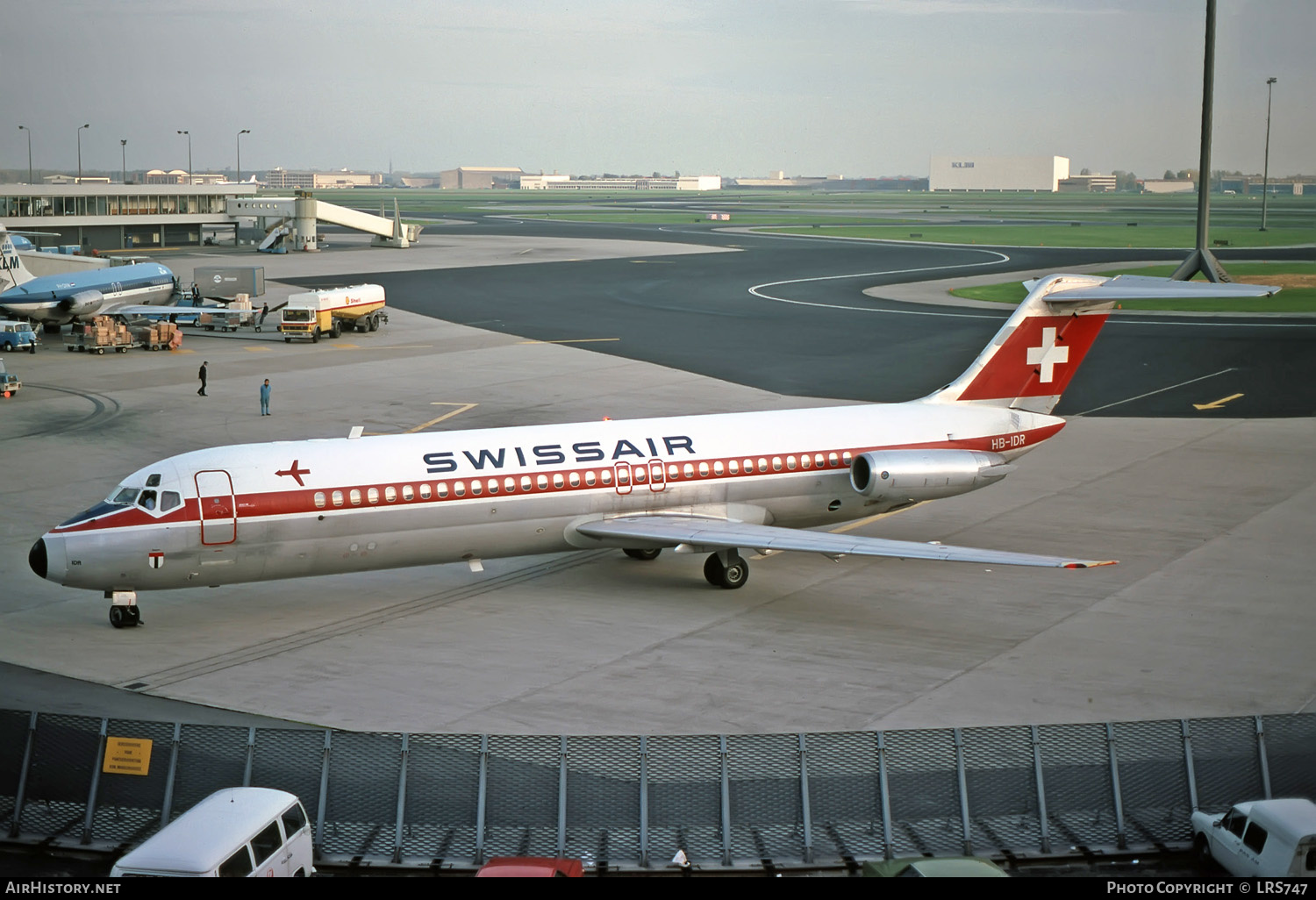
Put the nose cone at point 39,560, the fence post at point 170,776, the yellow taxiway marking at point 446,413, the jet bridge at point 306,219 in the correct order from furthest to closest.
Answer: the jet bridge at point 306,219
the yellow taxiway marking at point 446,413
the nose cone at point 39,560
the fence post at point 170,776

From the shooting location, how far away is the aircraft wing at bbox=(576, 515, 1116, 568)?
2366 centimetres

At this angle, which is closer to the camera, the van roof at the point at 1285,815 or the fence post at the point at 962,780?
the van roof at the point at 1285,815

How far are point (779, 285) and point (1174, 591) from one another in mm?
65413

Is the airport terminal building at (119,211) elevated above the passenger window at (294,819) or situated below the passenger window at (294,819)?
above

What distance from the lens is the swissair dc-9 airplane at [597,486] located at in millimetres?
23484

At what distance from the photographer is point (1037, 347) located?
99.8 feet

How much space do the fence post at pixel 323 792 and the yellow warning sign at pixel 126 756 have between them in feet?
7.03

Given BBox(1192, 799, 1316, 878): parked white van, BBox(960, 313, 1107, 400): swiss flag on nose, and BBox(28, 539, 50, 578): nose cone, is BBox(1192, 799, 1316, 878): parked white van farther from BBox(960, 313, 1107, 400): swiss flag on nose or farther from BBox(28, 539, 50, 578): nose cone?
BBox(28, 539, 50, 578): nose cone

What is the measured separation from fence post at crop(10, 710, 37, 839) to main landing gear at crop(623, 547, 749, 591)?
13.9 m

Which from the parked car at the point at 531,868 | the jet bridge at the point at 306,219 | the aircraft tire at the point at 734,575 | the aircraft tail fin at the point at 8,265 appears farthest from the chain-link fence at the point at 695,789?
the jet bridge at the point at 306,219

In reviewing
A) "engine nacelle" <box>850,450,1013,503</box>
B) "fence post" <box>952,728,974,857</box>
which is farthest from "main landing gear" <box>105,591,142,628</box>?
"fence post" <box>952,728,974,857</box>

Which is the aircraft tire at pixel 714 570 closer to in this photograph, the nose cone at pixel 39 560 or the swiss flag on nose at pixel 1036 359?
the swiss flag on nose at pixel 1036 359

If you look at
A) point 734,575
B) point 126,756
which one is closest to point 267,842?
point 126,756
